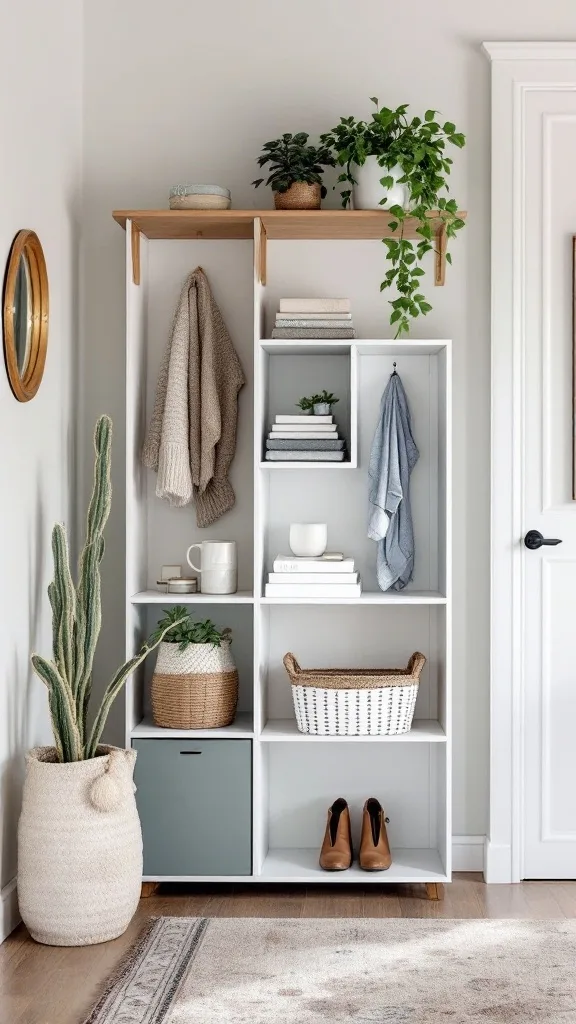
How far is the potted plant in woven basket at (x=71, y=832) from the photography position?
103 inches

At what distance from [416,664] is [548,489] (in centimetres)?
69

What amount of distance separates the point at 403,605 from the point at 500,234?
3.89ft

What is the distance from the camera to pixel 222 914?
290 cm

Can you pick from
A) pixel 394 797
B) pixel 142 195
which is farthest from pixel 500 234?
pixel 394 797

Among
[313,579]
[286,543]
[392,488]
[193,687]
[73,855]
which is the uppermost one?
[392,488]

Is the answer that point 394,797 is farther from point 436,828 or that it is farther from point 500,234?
point 500,234

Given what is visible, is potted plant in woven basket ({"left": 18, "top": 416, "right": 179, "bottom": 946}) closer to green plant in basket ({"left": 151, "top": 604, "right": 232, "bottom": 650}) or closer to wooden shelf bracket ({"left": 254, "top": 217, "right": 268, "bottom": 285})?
green plant in basket ({"left": 151, "top": 604, "right": 232, "bottom": 650})

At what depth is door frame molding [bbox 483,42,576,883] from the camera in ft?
10.6

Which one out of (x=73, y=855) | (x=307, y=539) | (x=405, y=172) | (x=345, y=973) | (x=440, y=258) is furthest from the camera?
(x=440, y=258)

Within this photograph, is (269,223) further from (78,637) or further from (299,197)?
(78,637)

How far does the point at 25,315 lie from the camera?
2.85 m

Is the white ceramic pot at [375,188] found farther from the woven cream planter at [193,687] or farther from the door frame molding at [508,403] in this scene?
the woven cream planter at [193,687]

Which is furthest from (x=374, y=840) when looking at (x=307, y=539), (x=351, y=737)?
(x=307, y=539)

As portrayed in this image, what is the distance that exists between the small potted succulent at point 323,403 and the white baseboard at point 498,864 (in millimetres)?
1403
